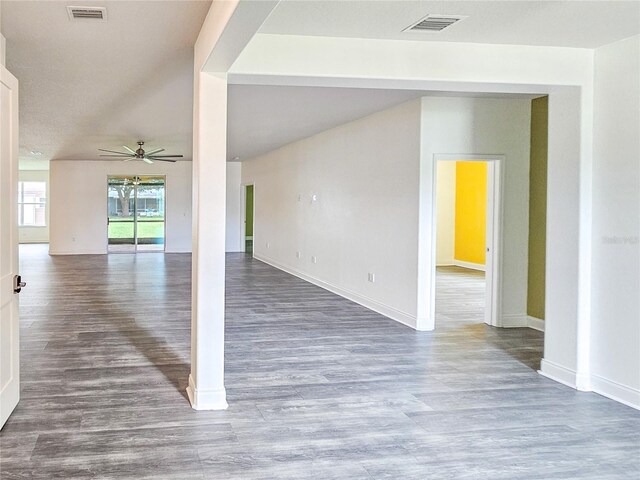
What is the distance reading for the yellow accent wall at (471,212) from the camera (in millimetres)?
13148

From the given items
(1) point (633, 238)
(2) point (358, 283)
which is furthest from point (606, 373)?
(2) point (358, 283)

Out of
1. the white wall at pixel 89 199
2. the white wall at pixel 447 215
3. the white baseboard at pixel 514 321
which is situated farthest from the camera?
the white wall at pixel 89 199

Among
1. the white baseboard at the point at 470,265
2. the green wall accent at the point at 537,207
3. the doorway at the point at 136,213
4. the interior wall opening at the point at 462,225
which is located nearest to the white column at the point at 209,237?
the green wall accent at the point at 537,207

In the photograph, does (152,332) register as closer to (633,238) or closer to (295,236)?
(633,238)

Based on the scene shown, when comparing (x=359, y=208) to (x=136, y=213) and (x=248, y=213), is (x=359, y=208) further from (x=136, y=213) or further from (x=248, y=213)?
(x=248, y=213)

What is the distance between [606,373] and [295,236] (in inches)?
300

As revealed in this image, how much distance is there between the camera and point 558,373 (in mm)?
4652

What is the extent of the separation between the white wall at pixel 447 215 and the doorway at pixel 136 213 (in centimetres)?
752

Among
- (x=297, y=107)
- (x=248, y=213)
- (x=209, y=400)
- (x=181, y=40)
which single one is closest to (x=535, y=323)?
(x=297, y=107)

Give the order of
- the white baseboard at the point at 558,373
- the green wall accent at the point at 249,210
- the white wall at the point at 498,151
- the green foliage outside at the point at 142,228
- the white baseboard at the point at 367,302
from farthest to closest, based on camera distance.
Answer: the green wall accent at the point at 249,210 < the green foliage outside at the point at 142,228 < the white baseboard at the point at 367,302 < the white wall at the point at 498,151 < the white baseboard at the point at 558,373

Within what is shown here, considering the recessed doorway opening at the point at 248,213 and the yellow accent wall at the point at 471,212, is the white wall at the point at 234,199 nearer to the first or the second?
the recessed doorway opening at the point at 248,213

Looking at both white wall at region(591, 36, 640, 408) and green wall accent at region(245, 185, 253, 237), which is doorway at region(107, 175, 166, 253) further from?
white wall at region(591, 36, 640, 408)

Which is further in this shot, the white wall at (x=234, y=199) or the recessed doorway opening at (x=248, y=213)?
the recessed doorway opening at (x=248, y=213)

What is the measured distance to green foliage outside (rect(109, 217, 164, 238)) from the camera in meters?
16.1
